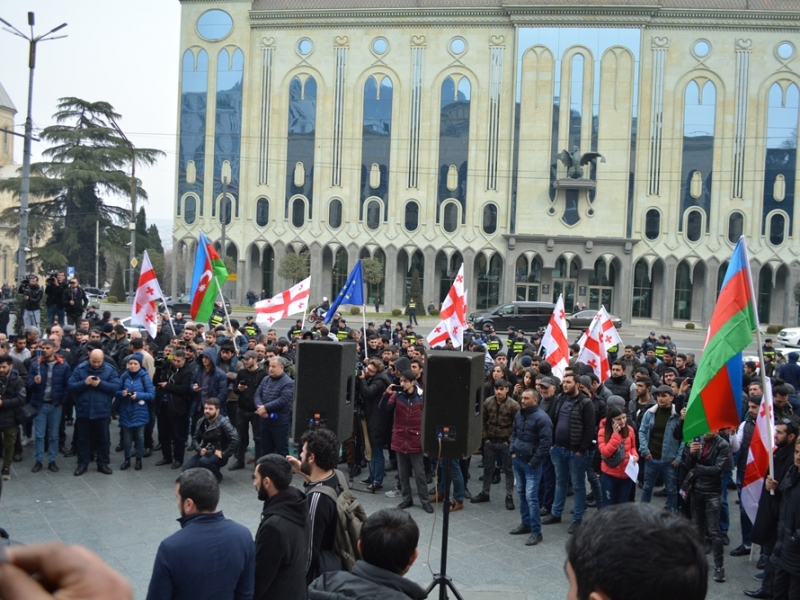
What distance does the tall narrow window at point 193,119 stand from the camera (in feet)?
163

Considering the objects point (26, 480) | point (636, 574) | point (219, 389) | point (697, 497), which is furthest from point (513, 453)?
point (636, 574)

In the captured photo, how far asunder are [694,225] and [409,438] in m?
42.9

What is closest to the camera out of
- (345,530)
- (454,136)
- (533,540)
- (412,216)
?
(345,530)

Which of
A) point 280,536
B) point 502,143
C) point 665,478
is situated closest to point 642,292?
point 502,143

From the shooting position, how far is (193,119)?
164 feet

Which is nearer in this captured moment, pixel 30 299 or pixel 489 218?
pixel 30 299

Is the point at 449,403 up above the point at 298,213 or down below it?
below

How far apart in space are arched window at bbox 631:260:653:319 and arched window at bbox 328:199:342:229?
20251 millimetres

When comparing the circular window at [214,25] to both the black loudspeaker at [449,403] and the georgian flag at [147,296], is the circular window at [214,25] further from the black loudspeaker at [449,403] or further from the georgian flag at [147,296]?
the black loudspeaker at [449,403]

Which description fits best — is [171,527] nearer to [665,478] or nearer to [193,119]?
[665,478]

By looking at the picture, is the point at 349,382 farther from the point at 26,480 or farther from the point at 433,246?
the point at 433,246

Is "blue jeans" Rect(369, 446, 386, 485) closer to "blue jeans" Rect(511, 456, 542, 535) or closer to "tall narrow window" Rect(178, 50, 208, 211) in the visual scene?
"blue jeans" Rect(511, 456, 542, 535)

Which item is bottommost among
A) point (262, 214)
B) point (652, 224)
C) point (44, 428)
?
point (44, 428)

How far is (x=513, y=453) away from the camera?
8.88 metres
